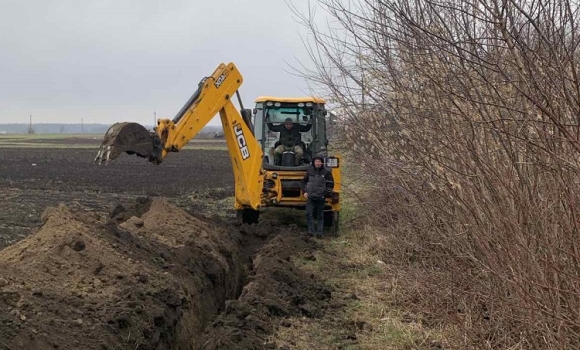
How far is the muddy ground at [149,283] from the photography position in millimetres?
5480

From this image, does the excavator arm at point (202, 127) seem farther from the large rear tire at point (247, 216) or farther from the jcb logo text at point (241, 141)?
the large rear tire at point (247, 216)

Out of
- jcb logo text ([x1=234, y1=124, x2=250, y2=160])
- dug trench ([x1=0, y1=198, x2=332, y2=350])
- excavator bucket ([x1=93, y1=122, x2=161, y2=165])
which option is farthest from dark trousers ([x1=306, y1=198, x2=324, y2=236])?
excavator bucket ([x1=93, y1=122, x2=161, y2=165])

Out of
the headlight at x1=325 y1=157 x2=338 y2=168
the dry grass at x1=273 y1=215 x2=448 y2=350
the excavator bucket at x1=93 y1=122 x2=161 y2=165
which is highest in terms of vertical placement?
the excavator bucket at x1=93 y1=122 x2=161 y2=165

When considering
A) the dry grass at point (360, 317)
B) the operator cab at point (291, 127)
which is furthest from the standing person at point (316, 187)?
the dry grass at point (360, 317)

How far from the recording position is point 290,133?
1374cm

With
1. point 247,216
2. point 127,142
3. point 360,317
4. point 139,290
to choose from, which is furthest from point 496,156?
point 247,216

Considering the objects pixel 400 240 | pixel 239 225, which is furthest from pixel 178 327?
pixel 239 225

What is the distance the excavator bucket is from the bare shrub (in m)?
3.29

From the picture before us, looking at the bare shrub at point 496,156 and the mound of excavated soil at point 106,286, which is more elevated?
the bare shrub at point 496,156

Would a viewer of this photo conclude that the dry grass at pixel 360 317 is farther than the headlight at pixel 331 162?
No

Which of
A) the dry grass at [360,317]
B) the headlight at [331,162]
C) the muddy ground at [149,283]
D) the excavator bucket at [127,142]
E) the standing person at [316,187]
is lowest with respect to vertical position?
the dry grass at [360,317]

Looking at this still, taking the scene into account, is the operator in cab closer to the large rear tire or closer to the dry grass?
the large rear tire

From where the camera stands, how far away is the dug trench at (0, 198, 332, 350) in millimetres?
5402

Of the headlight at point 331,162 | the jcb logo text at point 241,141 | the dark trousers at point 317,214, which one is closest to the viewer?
the jcb logo text at point 241,141
